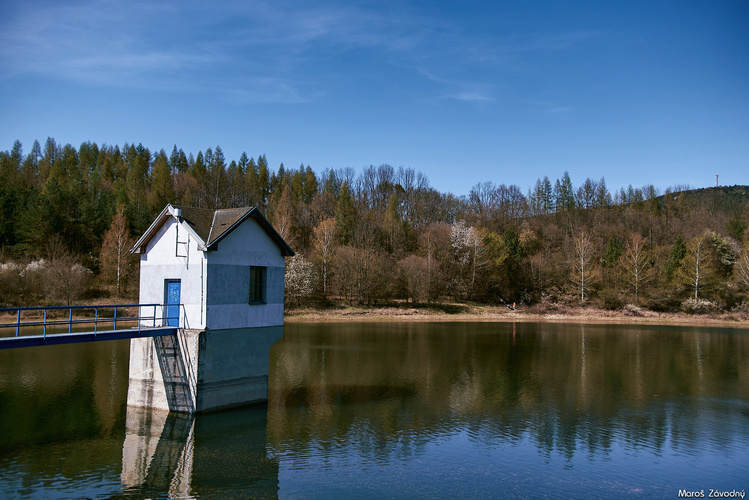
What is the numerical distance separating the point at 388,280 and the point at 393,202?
23730mm

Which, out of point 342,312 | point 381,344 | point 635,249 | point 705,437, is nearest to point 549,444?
point 705,437

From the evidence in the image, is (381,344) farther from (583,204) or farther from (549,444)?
(583,204)

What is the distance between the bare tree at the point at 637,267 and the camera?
73.8 metres

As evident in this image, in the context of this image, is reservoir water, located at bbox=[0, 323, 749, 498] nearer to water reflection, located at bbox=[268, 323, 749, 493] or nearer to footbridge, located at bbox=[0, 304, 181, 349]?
water reflection, located at bbox=[268, 323, 749, 493]

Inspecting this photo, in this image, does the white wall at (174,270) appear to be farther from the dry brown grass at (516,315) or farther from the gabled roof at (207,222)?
the dry brown grass at (516,315)

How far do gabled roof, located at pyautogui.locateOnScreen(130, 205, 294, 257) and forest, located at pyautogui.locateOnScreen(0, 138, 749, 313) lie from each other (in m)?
39.3

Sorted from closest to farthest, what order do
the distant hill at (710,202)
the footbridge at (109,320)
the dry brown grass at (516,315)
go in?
1. the footbridge at (109,320)
2. the dry brown grass at (516,315)
3. the distant hill at (710,202)

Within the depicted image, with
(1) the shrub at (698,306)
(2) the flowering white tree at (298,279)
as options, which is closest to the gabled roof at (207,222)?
(2) the flowering white tree at (298,279)

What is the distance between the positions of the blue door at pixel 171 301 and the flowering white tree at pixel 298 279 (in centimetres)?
4130

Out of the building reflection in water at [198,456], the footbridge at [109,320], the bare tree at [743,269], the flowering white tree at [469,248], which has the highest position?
the flowering white tree at [469,248]

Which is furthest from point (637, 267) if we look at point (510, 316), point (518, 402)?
point (518, 402)

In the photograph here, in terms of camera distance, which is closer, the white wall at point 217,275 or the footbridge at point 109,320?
the footbridge at point 109,320

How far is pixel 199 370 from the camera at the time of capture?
2081cm

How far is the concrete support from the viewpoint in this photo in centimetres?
2097
